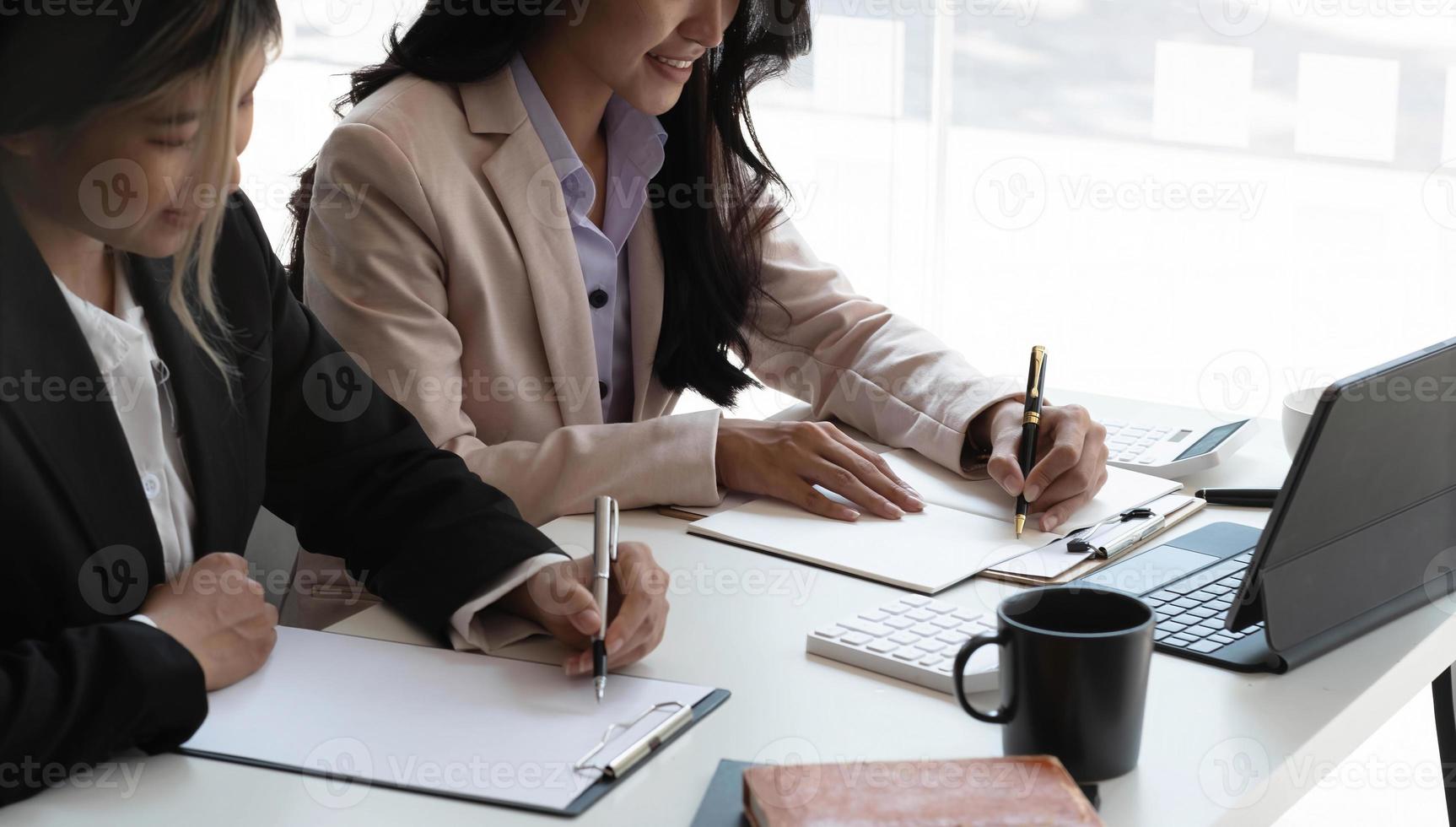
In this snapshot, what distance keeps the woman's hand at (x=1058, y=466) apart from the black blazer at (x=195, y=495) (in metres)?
0.50

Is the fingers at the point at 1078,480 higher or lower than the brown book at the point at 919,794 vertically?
higher

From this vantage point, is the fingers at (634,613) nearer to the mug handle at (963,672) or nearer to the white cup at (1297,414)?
the mug handle at (963,672)

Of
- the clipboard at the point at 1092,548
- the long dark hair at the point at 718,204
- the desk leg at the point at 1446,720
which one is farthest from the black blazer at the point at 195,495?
the desk leg at the point at 1446,720

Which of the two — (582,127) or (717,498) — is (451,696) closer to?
(717,498)

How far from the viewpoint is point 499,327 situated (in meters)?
1.51

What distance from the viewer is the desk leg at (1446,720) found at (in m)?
1.56

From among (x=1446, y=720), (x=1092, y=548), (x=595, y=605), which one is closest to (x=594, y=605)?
(x=595, y=605)

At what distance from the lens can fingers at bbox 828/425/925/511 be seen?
1345 mm

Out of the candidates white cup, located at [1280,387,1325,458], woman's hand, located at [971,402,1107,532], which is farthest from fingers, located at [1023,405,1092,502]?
white cup, located at [1280,387,1325,458]

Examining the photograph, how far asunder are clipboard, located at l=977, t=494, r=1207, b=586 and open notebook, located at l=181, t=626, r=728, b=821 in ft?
1.16

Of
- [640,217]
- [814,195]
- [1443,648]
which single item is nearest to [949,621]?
[1443,648]

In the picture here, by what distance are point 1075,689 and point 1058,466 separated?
536 millimetres

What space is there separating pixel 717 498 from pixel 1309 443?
0.60 m

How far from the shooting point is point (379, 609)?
1.12m
